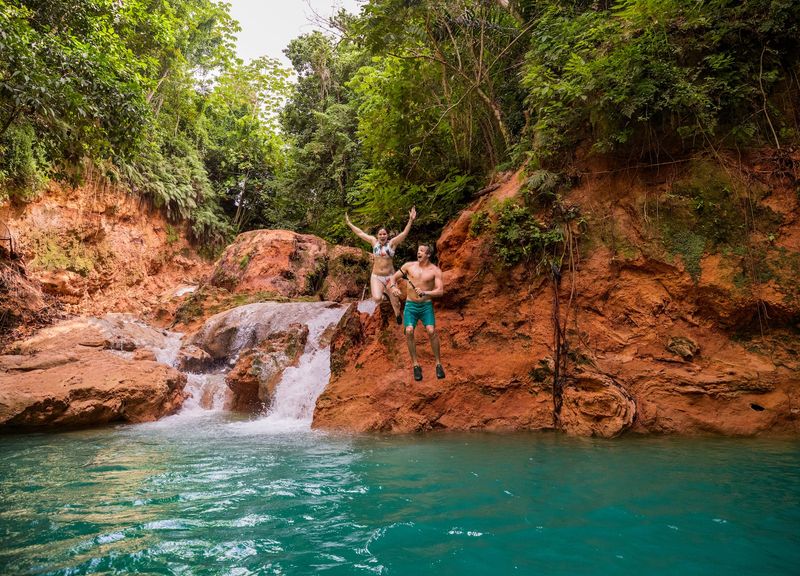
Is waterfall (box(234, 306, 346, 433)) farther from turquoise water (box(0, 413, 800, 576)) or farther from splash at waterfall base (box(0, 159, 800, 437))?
turquoise water (box(0, 413, 800, 576))

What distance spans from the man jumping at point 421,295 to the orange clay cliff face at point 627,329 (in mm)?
807

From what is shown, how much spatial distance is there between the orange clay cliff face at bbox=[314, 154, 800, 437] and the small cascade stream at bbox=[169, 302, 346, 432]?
1.34 metres

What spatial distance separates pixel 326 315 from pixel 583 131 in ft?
27.2

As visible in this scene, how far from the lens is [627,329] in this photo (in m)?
7.59

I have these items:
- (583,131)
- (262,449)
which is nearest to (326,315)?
(262,449)

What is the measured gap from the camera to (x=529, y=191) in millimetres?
8602

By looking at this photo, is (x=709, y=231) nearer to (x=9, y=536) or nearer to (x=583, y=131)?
(x=583, y=131)

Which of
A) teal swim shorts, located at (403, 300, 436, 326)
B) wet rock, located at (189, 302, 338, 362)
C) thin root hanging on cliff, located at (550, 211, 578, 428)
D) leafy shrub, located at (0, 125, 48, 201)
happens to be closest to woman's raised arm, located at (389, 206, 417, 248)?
teal swim shorts, located at (403, 300, 436, 326)

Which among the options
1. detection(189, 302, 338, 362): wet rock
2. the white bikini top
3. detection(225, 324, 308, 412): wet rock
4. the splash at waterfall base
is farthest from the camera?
detection(189, 302, 338, 362): wet rock

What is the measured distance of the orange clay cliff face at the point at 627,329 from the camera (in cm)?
684

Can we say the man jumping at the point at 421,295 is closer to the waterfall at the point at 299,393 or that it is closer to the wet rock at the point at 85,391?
the waterfall at the point at 299,393

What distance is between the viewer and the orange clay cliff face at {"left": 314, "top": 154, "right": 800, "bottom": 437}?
22.4 feet

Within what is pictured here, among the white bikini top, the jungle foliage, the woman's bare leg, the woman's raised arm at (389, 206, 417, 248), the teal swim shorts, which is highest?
the jungle foliage

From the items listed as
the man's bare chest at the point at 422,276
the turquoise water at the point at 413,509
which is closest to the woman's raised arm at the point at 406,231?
the man's bare chest at the point at 422,276
